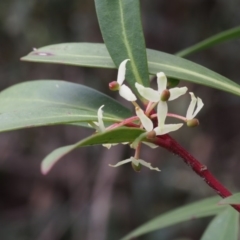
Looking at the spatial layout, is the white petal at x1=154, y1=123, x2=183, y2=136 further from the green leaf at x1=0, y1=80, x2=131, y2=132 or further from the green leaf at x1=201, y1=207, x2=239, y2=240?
the green leaf at x1=201, y1=207, x2=239, y2=240

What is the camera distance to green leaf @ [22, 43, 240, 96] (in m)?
0.61

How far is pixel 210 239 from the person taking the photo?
2.60 feet

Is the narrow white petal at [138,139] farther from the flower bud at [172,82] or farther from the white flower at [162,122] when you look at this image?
the flower bud at [172,82]

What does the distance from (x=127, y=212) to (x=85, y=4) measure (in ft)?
2.99

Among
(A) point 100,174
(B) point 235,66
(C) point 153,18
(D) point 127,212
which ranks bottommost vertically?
(D) point 127,212

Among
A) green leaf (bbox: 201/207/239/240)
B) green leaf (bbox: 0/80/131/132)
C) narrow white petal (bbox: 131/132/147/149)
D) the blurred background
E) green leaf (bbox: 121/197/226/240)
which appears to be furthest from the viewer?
the blurred background

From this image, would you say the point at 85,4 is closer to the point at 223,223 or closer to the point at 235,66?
Answer: the point at 235,66

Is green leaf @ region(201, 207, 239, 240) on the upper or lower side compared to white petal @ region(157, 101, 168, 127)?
lower

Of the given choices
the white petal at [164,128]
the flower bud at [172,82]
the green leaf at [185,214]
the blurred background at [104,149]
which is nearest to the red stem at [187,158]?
the white petal at [164,128]

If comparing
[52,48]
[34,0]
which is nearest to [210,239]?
[52,48]

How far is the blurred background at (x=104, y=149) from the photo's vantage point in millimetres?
2080

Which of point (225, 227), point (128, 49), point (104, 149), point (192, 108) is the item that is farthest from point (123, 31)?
point (104, 149)

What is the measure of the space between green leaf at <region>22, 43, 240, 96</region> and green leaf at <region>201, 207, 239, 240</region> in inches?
10.6

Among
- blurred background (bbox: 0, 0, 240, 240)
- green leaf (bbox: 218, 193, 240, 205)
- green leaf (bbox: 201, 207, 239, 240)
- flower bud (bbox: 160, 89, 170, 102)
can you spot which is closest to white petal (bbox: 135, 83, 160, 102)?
flower bud (bbox: 160, 89, 170, 102)
